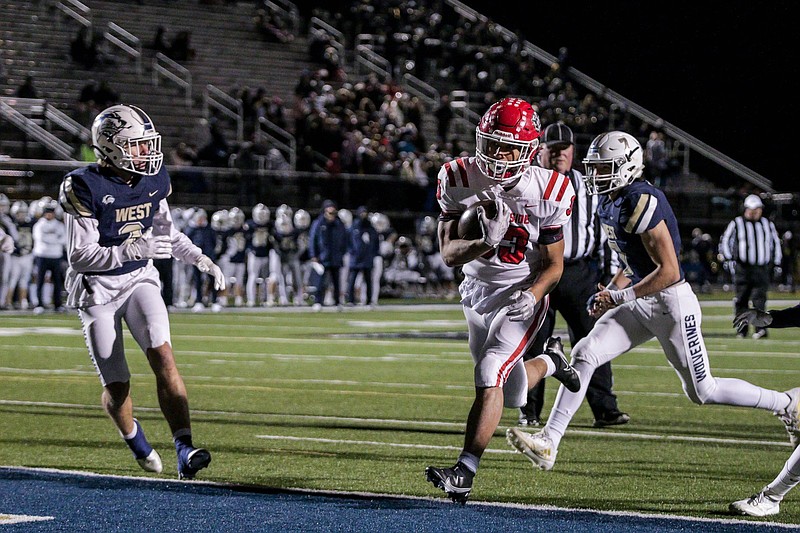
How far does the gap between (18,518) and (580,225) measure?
401 centimetres

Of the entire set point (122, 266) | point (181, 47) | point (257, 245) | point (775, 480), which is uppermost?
point (181, 47)

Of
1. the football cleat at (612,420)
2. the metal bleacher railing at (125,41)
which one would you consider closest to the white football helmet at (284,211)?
the metal bleacher railing at (125,41)

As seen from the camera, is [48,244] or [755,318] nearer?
[755,318]

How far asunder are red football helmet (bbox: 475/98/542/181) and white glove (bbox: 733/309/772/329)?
1080 millimetres

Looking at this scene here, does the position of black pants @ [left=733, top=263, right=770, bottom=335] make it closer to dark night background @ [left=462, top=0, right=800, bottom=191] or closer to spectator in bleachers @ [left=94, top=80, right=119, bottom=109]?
spectator in bleachers @ [left=94, top=80, right=119, bottom=109]

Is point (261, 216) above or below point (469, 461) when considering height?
above

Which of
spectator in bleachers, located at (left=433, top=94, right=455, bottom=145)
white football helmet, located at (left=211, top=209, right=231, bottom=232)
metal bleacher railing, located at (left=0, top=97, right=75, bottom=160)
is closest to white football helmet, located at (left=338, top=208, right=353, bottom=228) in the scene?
white football helmet, located at (left=211, top=209, right=231, bottom=232)

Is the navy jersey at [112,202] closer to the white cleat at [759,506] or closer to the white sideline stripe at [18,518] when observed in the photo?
the white sideline stripe at [18,518]

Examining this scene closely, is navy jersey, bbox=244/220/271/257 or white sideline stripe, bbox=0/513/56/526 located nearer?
white sideline stripe, bbox=0/513/56/526

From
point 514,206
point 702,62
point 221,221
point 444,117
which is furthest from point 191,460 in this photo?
point 702,62

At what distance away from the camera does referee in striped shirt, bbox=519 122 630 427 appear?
25.8 ft

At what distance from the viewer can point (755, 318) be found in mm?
5195

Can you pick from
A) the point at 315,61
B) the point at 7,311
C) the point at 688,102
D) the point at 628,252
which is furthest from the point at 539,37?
the point at 628,252

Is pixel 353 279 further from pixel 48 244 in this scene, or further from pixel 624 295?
pixel 624 295
